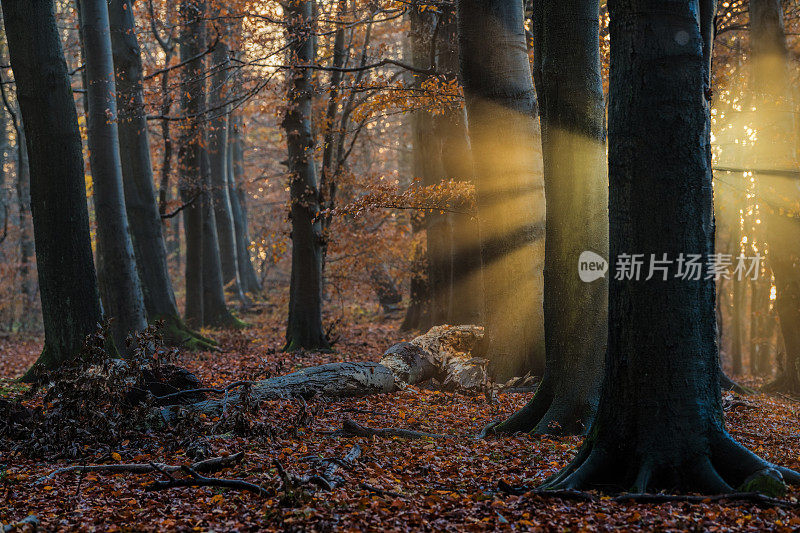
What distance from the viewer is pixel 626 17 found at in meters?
4.62

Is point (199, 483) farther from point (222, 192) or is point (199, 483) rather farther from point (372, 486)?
point (222, 192)

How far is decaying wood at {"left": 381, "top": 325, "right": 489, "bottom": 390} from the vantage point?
9.98m

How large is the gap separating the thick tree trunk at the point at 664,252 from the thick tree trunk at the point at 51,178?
23.8 ft

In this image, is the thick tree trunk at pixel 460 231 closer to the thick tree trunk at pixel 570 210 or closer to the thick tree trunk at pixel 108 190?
the thick tree trunk at pixel 108 190

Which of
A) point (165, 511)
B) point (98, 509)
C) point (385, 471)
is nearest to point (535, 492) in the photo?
point (385, 471)

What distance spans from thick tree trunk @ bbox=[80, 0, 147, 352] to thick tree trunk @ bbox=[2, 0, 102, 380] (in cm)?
235

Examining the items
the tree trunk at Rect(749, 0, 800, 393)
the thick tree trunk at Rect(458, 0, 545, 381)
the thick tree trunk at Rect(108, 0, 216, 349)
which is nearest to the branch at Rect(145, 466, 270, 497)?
the thick tree trunk at Rect(458, 0, 545, 381)

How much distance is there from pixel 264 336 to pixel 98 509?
520 inches

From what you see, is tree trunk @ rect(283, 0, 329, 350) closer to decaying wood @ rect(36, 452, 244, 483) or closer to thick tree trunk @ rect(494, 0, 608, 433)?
thick tree trunk @ rect(494, 0, 608, 433)

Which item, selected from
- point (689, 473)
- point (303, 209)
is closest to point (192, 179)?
point (303, 209)

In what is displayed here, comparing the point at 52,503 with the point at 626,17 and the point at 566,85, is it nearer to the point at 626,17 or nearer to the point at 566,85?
the point at 626,17

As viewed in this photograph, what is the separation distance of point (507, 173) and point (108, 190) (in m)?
7.10

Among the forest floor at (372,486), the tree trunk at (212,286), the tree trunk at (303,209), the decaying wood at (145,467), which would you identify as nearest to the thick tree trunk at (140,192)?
the tree trunk at (303,209)

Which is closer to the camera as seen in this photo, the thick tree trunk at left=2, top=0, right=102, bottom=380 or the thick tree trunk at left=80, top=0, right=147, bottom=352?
the thick tree trunk at left=2, top=0, right=102, bottom=380
